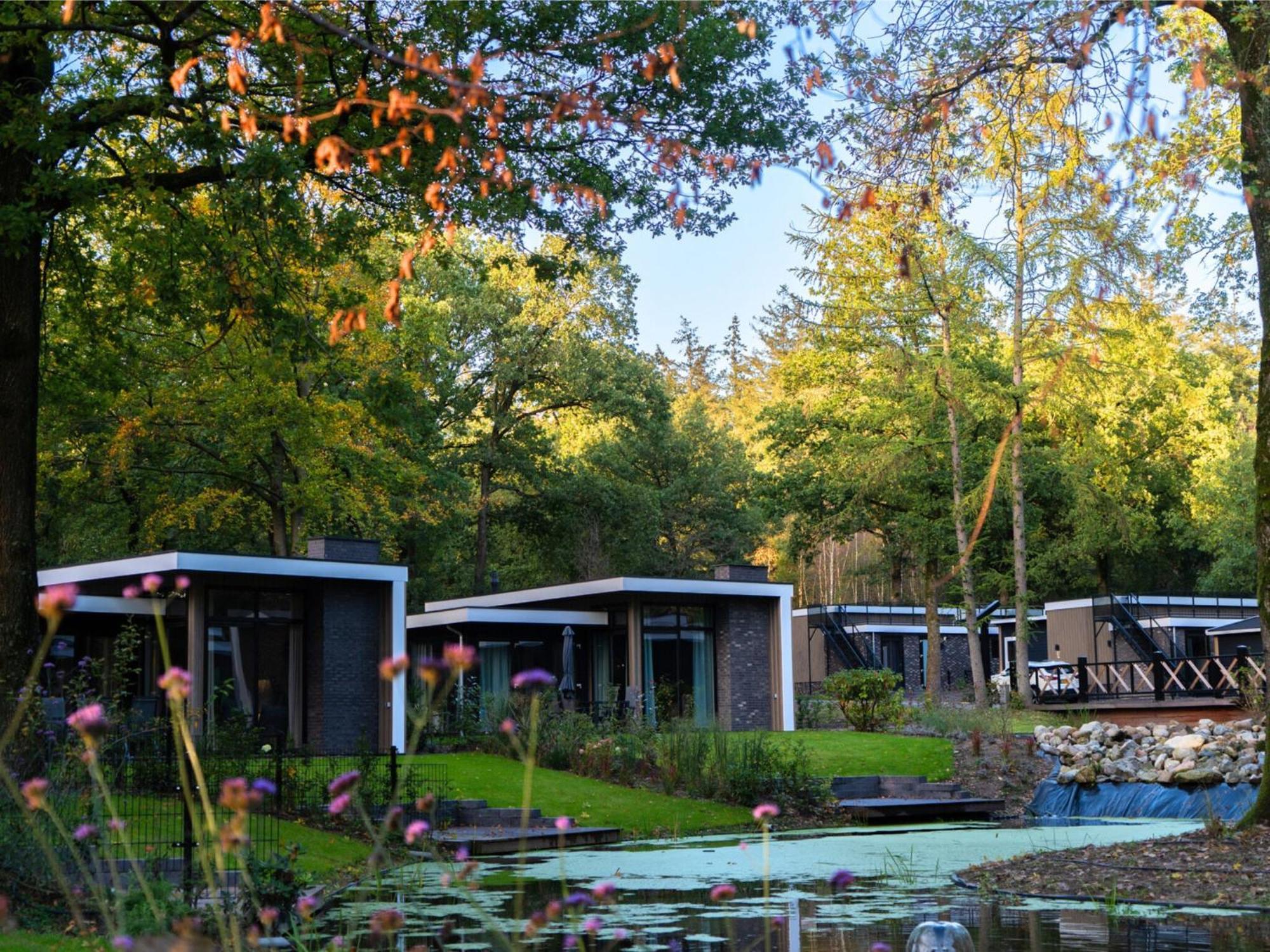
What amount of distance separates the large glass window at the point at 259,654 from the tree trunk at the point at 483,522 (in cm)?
1590

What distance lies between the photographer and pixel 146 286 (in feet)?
53.1

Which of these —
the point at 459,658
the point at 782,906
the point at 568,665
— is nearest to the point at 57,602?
the point at 459,658

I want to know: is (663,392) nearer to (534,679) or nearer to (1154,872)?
(1154,872)

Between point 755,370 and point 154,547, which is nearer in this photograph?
point 154,547

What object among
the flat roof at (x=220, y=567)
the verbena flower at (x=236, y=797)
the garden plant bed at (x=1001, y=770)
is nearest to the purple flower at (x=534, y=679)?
the verbena flower at (x=236, y=797)

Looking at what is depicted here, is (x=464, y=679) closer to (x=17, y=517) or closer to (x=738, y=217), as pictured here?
(x=738, y=217)

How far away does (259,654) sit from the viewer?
78.0 feet

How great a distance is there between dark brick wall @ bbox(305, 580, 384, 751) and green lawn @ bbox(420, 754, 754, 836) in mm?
3818

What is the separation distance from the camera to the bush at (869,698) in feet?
88.6

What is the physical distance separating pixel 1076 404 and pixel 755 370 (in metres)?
45.2

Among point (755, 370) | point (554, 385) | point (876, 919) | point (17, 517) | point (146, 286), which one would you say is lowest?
point (876, 919)

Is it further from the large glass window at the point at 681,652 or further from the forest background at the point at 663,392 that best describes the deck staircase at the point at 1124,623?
the large glass window at the point at 681,652

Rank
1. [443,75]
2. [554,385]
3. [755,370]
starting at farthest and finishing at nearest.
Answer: [755,370]
[554,385]
[443,75]

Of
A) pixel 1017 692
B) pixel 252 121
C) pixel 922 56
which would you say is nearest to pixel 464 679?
pixel 1017 692
